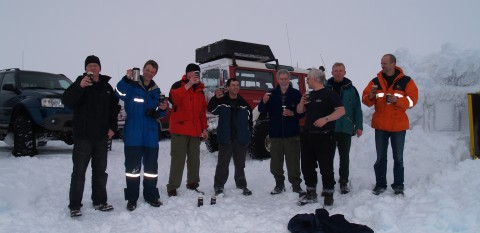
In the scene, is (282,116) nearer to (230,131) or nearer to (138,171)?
(230,131)

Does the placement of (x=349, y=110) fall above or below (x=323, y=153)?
above

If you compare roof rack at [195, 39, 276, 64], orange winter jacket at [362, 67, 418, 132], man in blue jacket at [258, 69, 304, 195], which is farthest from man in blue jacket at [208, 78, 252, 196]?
roof rack at [195, 39, 276, 64]

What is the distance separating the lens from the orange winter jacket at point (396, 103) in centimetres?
517

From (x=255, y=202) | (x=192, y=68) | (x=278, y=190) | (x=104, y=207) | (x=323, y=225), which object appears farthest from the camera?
(x=278, y=190)

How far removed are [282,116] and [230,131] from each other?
859mm

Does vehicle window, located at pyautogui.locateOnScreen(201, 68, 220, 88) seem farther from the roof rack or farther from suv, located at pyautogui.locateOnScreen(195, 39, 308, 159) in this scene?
the roof rack

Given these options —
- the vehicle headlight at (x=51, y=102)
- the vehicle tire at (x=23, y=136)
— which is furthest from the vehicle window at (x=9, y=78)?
the vehicle headlight at (x=51, y=102)

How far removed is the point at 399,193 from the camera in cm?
507

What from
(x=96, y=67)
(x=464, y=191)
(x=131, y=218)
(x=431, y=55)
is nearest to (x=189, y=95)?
(x=96, y=67)

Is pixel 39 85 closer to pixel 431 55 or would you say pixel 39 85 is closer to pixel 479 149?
pixel 479 149

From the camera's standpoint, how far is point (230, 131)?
601cm

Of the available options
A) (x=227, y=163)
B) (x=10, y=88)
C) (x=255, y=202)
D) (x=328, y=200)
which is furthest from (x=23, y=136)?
(x=328, y=200)

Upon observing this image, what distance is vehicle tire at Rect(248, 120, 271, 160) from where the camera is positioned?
8836 mm

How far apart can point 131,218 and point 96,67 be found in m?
1.91
